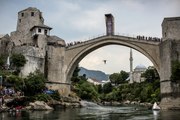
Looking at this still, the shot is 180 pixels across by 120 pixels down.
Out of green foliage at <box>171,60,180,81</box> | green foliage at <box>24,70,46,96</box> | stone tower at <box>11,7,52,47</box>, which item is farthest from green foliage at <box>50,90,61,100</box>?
green foliage at <box>171,60,180,81</box>

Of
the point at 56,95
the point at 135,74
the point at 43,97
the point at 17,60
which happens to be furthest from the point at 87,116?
the point at 135,74

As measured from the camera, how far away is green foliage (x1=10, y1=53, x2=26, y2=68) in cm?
4218

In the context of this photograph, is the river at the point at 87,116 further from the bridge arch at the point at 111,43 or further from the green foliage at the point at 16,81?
the bridge arch at the point at 111,43

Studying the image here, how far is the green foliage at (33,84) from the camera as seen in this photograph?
3906 cm

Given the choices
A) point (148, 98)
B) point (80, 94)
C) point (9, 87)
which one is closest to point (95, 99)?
point (80, 94)

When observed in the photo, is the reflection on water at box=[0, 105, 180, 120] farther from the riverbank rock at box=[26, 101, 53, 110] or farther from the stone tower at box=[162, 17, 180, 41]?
the stone tower at box=[162, 17, 180, 41]

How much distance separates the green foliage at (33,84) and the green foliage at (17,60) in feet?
7.03

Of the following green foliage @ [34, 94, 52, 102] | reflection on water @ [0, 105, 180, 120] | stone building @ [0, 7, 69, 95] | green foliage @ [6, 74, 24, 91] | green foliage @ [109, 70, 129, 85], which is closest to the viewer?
reflection on water @ [0, 105, 180, 120]

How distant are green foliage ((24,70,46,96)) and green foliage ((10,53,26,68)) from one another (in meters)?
2.14

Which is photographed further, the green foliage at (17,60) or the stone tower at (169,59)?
the green foliage at (17,60)

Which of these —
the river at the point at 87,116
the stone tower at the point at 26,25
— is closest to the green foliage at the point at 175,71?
the river at the point at 87,116

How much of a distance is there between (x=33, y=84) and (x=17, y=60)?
4620 mm

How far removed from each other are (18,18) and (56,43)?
8089 mm

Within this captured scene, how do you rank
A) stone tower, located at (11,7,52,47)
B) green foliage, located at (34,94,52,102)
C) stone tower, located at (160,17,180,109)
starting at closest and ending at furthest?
stone tower, located at (160,17,180,109) < green foliage, located at (34,94,52,102) < stone tower, located at (11,7,52,47)
